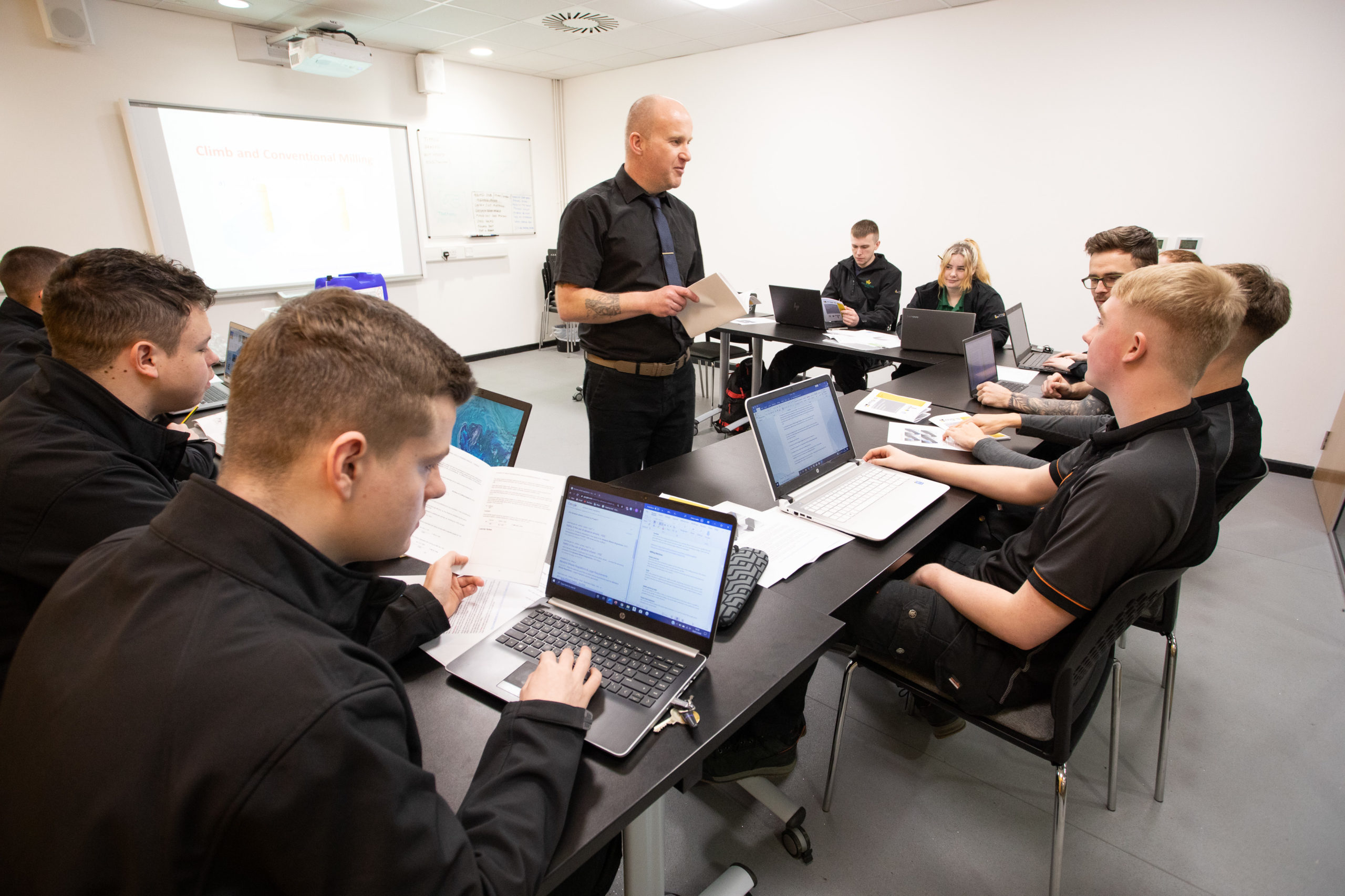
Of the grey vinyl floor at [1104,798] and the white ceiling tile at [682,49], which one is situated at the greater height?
the white ceiling tile at [682,49]

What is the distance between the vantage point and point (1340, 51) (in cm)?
325

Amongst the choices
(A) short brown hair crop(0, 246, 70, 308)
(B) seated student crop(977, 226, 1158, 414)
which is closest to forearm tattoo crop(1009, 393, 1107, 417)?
(B) seated student crop(977, 226, 1158, 414)

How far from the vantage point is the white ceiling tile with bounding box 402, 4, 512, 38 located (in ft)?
14.4

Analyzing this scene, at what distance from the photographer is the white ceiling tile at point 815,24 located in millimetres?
4598

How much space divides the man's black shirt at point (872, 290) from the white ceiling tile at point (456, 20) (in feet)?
10.0

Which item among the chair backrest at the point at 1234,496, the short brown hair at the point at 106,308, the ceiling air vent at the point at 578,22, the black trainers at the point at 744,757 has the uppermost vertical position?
the ceiling air vent at the point at 578,22

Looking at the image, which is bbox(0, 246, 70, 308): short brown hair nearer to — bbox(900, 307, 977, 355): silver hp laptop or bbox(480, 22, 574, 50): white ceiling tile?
bbox(480, 22, 574, 50): white ceiling tile

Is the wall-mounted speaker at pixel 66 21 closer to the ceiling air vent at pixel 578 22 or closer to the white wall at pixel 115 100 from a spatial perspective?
the white wall at pixel 115 100

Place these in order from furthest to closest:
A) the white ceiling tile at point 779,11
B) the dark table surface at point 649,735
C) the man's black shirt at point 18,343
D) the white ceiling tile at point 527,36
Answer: the white ceiling tile at point 527,36 < the white ceiling tile at point 779,11 < the man's black shirt at point 18,343 < the dark table surface at point 649,735

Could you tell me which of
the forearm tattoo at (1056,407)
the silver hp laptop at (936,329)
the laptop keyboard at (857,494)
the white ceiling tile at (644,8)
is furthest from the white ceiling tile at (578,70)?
the laptop keyboard at (857,494)

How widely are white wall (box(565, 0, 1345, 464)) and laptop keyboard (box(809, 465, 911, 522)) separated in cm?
343

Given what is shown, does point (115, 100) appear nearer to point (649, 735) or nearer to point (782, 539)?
point (782, 539)

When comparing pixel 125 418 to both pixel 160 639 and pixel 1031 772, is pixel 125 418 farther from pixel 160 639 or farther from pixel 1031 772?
pixel 1031 772

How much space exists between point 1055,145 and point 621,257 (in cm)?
358
